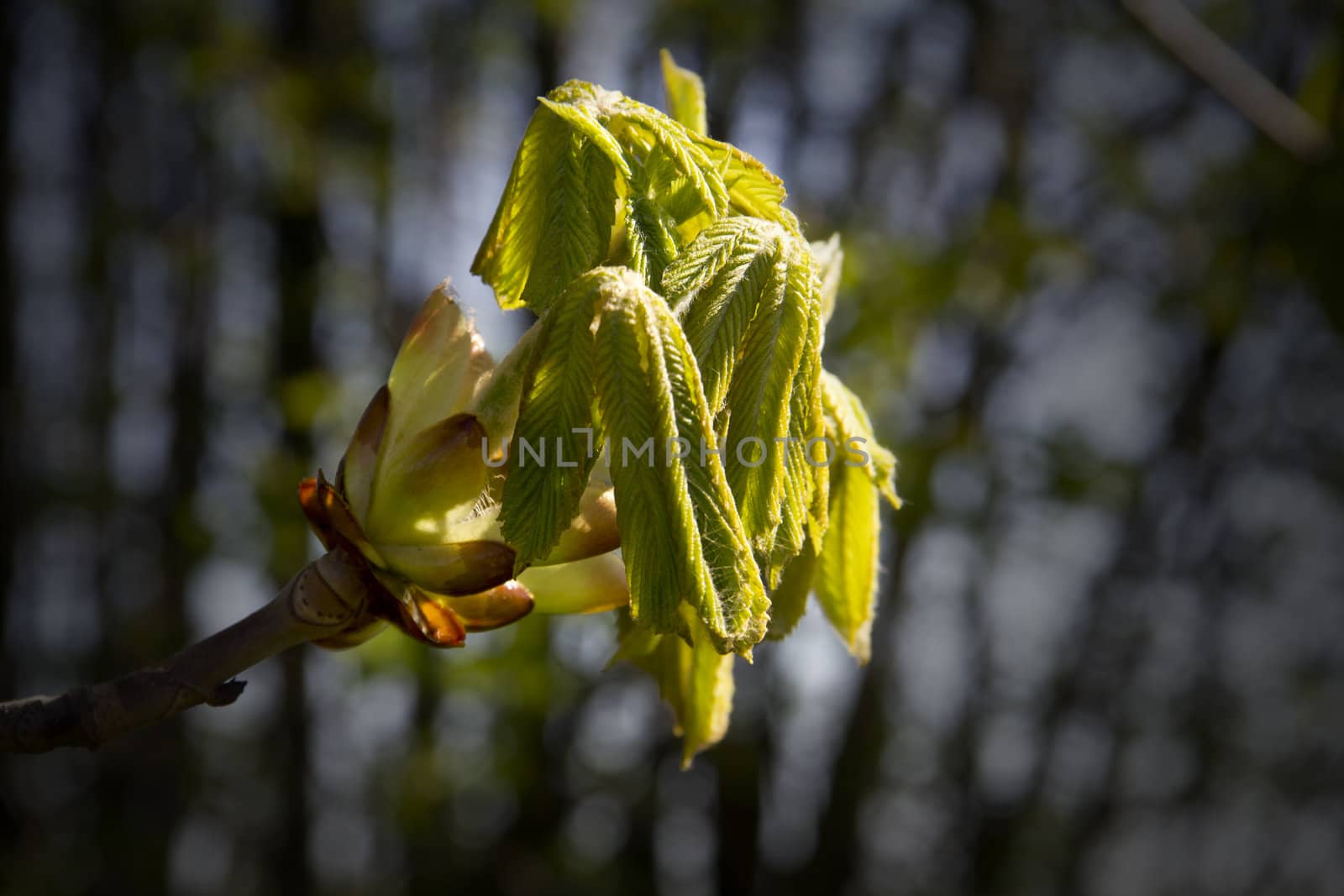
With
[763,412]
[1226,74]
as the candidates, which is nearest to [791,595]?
[763,412]

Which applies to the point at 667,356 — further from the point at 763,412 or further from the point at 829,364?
the point at 829,364

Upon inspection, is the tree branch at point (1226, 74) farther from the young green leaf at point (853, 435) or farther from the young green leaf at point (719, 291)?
the young green leaf at point (719, 291)

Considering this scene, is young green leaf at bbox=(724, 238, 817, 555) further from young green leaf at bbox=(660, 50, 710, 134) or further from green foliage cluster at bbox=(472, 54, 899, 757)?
young green leaf at bbox=(660, 50, 710, 134)

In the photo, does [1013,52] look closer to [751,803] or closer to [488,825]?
[751,803]

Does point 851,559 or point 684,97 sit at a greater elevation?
point 684,97

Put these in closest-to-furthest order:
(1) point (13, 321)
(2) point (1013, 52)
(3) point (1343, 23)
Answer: (3) point (1343, 23)
(2) point (1013, 52)
(1) point (13, 321)

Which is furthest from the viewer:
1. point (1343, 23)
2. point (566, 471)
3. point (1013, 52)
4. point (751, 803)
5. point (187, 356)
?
point (187, 356)

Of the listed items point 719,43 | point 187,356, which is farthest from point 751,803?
point 187,356
